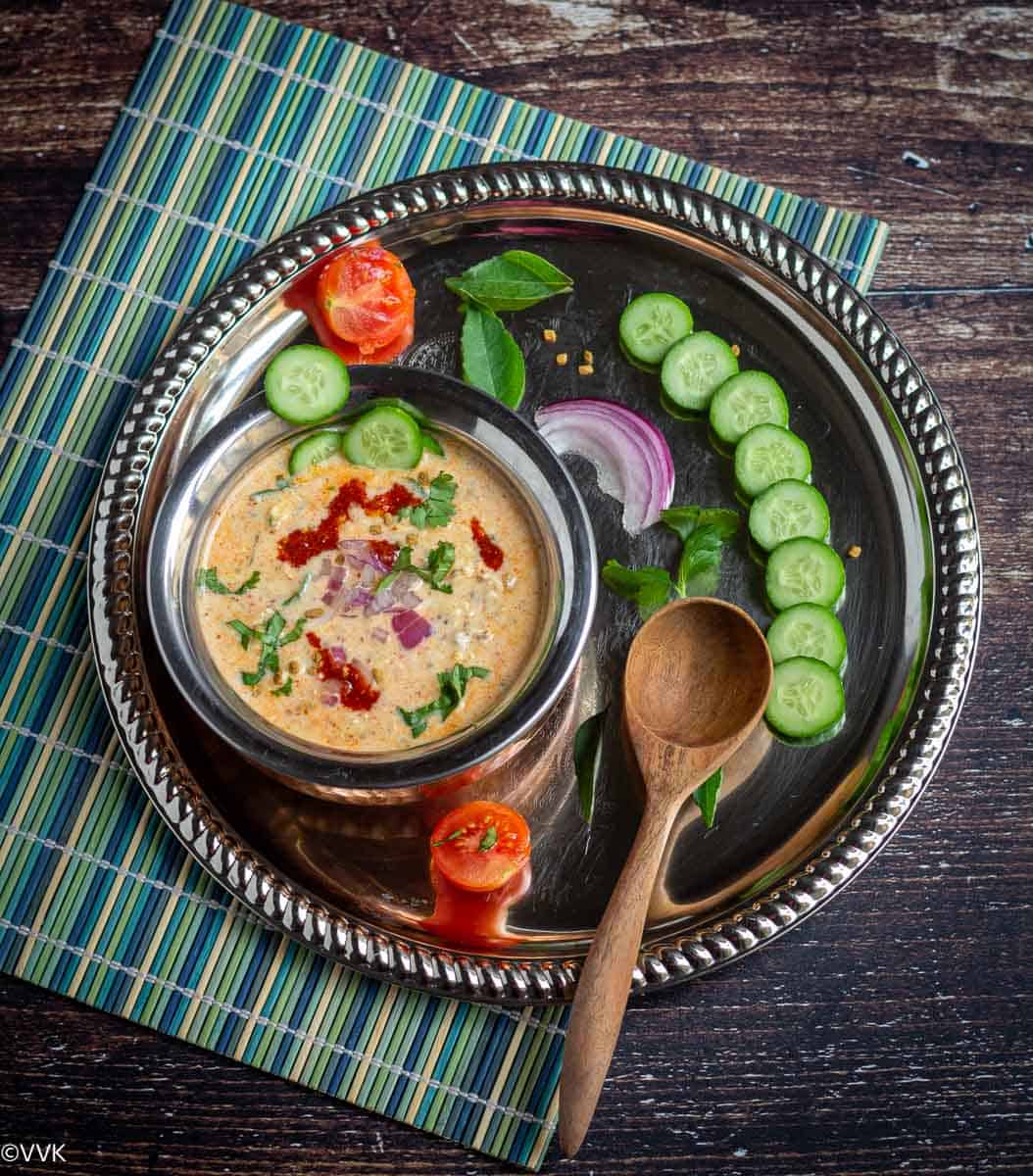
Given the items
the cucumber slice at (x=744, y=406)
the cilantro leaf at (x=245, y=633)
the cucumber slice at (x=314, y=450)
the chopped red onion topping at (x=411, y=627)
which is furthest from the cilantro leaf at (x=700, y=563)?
the cilantro leaf at (x=245, y=633)

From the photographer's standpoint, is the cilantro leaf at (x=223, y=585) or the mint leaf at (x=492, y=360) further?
the mint leaf at (x=492, y=360)

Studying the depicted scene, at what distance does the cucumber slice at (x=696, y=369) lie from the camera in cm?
293

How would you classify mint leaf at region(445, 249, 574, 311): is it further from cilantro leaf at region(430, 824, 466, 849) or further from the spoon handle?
the spoon handle

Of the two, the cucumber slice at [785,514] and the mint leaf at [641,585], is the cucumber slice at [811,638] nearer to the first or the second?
the cucumber slice at [785,514]

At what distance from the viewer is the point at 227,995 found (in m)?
2.89

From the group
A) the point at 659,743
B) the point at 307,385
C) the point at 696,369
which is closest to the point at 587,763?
the point at 659,743

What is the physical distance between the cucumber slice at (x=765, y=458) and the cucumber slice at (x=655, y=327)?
317 millimetres

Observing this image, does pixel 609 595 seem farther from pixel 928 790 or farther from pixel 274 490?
pixel 928 790

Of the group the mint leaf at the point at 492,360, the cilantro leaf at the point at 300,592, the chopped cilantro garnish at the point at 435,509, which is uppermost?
the mint leaf at the point at 492,360

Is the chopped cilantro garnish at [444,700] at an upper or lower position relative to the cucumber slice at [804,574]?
lower

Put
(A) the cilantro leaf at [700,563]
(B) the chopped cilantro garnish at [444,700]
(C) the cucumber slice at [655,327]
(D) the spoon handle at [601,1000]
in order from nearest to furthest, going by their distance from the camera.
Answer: (D) the spoon handle at [601,1000] < (B) the chopped cilantro garnish at [444,700] < (A) the cilantro leaf at [700,563] < (C) the cucumber slice at [655,327]

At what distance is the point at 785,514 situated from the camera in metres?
2.85

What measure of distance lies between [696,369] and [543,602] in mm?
721

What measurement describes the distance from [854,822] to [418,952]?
41.4 inches
